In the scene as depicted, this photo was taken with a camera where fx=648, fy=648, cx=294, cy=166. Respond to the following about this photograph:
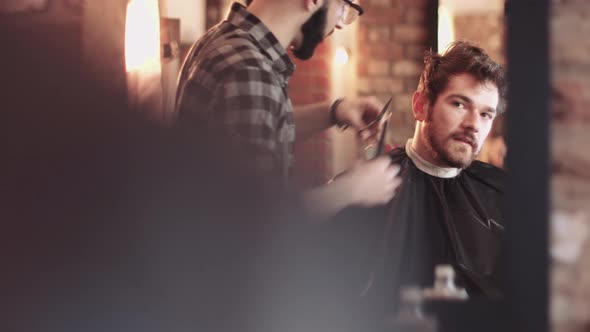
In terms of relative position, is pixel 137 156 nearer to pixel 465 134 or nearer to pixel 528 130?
pixel 528 130

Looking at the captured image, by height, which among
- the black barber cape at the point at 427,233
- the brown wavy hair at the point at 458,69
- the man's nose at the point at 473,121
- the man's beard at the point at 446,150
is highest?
the brown wavy hair at the point at 458,69

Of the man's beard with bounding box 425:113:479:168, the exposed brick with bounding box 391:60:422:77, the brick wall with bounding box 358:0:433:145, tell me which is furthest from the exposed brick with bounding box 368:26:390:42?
the man's beard with bounding box 425:113:479:168

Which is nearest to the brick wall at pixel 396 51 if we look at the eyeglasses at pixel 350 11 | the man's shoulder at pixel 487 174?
the man's shoulder at pixel 487 174

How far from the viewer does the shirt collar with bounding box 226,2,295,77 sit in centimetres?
153

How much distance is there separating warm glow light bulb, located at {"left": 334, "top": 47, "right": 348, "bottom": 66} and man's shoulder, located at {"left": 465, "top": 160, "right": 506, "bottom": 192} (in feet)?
2.15

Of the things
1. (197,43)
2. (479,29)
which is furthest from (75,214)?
(479,29)

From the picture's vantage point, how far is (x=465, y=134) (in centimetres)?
227

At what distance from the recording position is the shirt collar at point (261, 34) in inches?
60.4

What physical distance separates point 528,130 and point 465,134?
4.18 ft

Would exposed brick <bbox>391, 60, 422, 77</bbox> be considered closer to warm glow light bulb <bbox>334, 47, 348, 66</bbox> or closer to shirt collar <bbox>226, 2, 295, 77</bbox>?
warm glow light bulb <bbox>334, 47, 348, 66</bbox>

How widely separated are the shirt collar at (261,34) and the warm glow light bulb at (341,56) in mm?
475

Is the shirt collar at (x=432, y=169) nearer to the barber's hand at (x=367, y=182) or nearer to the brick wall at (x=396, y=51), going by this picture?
the brick wall at (x=396, y=51)

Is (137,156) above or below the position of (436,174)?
above

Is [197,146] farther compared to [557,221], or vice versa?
[197,146]
